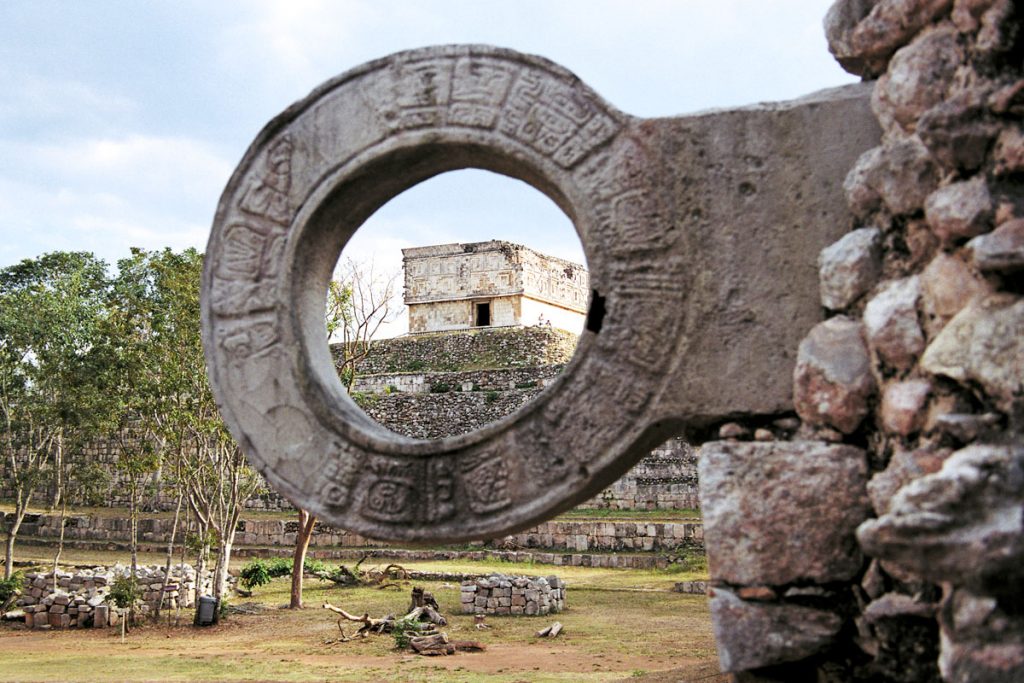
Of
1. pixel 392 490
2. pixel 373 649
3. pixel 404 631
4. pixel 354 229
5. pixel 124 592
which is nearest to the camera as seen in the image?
pixel 392 490

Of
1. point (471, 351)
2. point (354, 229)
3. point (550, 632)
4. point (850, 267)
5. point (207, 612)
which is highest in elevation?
point (471, 351)

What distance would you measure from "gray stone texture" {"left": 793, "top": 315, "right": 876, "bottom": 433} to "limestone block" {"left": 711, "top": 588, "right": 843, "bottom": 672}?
23.5 inches

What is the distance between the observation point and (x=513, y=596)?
50.5 ft

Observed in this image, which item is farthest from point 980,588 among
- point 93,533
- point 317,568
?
point 93,533

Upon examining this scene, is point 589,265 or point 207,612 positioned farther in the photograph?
point 207,612

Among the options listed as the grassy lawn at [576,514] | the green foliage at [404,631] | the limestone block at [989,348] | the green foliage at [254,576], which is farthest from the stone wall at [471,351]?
the limestone block at [989,348]

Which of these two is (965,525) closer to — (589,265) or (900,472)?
(900,472)

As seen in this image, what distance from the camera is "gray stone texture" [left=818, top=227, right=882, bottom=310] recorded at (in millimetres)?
3152

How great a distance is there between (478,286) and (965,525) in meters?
34.9

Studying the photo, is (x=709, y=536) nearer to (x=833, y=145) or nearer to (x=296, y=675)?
(x=833, y=145)

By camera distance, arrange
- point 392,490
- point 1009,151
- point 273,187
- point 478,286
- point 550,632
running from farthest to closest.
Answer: point 478,286 → point 550,632 → point 273,187 → point 392,490 → point 1009,151

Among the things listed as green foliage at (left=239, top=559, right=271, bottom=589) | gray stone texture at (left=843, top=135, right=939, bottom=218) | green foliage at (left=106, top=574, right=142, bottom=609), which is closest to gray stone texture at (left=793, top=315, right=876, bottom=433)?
gray stone texture at (left=843, top=135, right=939, bottom=218)

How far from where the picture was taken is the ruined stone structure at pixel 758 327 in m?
2.69

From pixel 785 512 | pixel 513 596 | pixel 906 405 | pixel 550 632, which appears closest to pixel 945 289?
pixel 906 405
